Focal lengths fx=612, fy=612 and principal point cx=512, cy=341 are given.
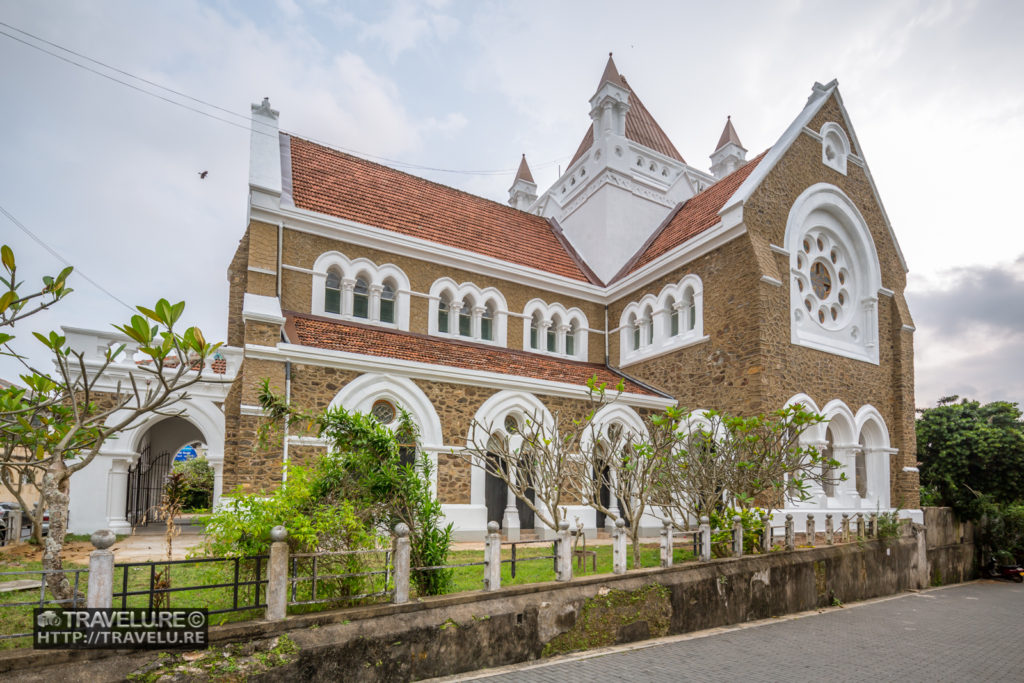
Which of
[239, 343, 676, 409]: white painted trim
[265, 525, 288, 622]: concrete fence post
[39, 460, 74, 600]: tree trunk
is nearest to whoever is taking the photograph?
[39, 460, 74, 600]: tree trunk

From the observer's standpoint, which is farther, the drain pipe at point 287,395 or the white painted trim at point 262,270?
the white painted trim at point 262,270

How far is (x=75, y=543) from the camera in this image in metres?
11.0

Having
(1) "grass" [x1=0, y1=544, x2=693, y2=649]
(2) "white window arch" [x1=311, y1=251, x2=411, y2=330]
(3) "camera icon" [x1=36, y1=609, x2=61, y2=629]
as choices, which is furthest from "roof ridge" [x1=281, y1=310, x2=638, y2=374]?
(3) "camera icon" [x1=36, y1=609, x2=61, y2=629]

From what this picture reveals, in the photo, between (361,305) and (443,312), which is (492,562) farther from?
(443,312)

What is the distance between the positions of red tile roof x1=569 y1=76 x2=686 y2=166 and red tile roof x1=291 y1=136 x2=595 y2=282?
16.0 feet

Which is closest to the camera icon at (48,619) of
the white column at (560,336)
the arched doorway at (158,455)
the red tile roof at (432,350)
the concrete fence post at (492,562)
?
the concrete fence post at (492,562)

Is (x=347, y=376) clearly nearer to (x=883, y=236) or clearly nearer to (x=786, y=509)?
(x=786, y=509)

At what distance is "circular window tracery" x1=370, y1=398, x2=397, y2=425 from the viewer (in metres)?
12.2

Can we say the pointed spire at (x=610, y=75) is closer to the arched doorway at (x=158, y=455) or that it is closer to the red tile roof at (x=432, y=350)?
the red tile roof at (x=432, y=350)

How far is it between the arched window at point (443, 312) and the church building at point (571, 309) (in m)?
0.05

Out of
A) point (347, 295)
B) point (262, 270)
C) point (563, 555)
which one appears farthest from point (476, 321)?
point (563, 555)

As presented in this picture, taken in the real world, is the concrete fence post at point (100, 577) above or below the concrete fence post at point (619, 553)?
above

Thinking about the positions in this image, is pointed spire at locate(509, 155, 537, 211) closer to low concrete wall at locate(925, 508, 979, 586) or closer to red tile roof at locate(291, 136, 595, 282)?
red tile roof at locate(291, 136, 595, 282)

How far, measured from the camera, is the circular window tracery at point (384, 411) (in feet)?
40.2
